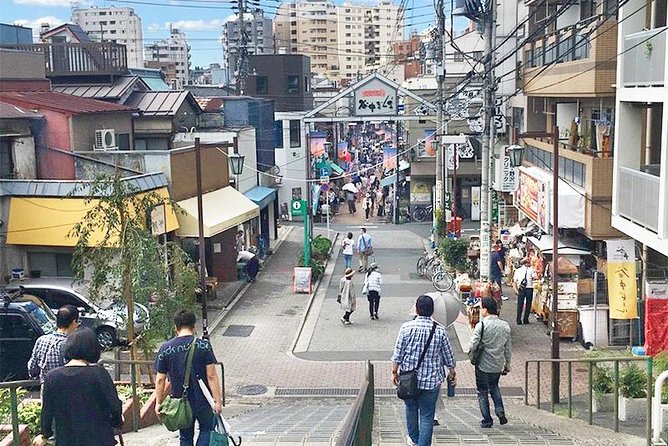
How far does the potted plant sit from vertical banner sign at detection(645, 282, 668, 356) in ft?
13.5

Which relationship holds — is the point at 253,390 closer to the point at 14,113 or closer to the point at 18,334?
the point at 18,334

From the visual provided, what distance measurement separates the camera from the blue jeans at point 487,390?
31.5 feet

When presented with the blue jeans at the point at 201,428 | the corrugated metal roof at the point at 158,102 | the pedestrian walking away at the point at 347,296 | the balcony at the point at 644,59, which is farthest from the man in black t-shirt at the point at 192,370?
the corrugated metal roof at the point at 158,102

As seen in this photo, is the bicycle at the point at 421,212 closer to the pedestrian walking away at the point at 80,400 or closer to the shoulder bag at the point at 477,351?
the shoulder bag at the point at 477,351

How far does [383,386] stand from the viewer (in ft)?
49.3

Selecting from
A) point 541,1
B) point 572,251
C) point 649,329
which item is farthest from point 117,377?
point 541,1

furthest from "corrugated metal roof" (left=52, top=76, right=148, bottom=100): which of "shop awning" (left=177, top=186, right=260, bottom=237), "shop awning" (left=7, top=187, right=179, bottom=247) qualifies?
"shop awning" (left=7, top=187, right=179, bottom=247)

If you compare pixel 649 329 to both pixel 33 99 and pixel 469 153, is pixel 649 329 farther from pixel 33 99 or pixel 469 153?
pixel 469 153

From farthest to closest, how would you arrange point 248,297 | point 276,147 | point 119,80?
1. point 276,147
2. point 119,80
3. point 248,297

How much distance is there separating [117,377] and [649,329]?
9607 mm

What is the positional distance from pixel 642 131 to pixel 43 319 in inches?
490

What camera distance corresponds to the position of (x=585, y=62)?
1789cm

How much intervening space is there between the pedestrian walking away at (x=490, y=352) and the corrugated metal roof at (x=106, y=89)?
70.4ft

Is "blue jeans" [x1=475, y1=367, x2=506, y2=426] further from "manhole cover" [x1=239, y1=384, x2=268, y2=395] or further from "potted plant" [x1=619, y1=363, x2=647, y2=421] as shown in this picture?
"manhole cover" [x1=239, y1=384, x2=268, y2=395]
